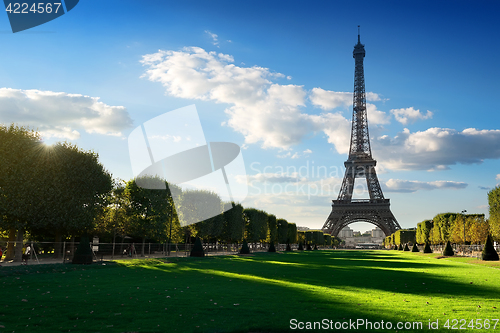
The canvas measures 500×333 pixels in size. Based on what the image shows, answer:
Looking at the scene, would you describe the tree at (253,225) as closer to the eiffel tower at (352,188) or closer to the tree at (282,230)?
the tree at (282,230)

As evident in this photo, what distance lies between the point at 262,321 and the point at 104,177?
31.0 meters

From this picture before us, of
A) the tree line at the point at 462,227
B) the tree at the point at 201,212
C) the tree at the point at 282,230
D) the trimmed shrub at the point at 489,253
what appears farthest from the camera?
the tree at the point at 282,230

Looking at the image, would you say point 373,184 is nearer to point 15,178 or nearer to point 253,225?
point 253,225

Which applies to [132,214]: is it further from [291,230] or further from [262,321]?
[291,230]

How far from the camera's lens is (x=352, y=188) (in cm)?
10194

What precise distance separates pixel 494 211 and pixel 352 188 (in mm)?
56162

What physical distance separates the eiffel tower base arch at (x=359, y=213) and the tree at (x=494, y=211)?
5144 centimetres

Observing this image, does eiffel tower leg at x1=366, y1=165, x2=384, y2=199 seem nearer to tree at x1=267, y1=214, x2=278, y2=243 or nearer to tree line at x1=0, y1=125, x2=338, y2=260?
tree at x1=267, y1=214, x2=278, y2=243

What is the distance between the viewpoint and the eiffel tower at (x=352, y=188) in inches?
3883

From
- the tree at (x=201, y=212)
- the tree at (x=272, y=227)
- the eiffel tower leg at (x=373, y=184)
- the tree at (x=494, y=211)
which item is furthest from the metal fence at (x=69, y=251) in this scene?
the eiffel tower leg at (x=373, y=184)

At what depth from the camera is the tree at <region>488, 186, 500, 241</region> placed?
44.4 m

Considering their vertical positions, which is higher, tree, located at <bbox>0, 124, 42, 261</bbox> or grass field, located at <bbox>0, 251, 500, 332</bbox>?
tree, located at <bbox>0, 124, 42, 261</bbox>

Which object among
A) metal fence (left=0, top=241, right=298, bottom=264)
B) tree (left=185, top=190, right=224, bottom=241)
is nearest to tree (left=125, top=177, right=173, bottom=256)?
metal fence (left=0, top=241, right=298, bottom=264)

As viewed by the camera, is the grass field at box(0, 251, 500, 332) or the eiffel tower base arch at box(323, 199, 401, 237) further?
the eiffel tower base arch at box(323, 199, 401, 237)
